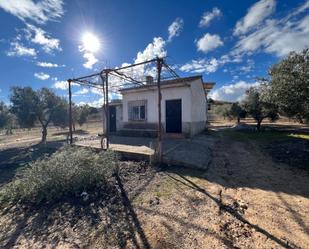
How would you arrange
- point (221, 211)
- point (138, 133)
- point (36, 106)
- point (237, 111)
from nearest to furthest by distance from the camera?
point (221, 211) → point (138, 133) → point (36, 106) → point (237, 111)

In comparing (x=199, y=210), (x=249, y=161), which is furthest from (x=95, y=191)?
(x=249, y=161)

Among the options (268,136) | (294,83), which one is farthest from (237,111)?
(294,83)

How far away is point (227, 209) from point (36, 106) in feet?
51.1

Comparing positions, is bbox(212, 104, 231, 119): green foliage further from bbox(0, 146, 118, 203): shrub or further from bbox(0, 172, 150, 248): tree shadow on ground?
bbox(0, 172, 150, 248): tree shadow on ground

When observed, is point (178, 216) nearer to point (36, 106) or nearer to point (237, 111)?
point (36, 106)

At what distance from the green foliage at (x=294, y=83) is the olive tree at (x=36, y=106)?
51.0ft

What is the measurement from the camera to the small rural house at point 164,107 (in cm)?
1019

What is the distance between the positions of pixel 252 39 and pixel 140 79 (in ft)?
25.0

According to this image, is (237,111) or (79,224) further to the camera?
(237,111)

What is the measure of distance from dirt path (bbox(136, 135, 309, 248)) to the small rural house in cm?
532

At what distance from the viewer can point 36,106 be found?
45.3 ft

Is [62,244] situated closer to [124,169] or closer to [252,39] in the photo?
[124,169]

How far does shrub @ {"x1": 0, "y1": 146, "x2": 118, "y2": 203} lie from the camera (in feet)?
13.1

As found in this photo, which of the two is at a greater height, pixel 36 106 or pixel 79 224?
pixel 36 106
